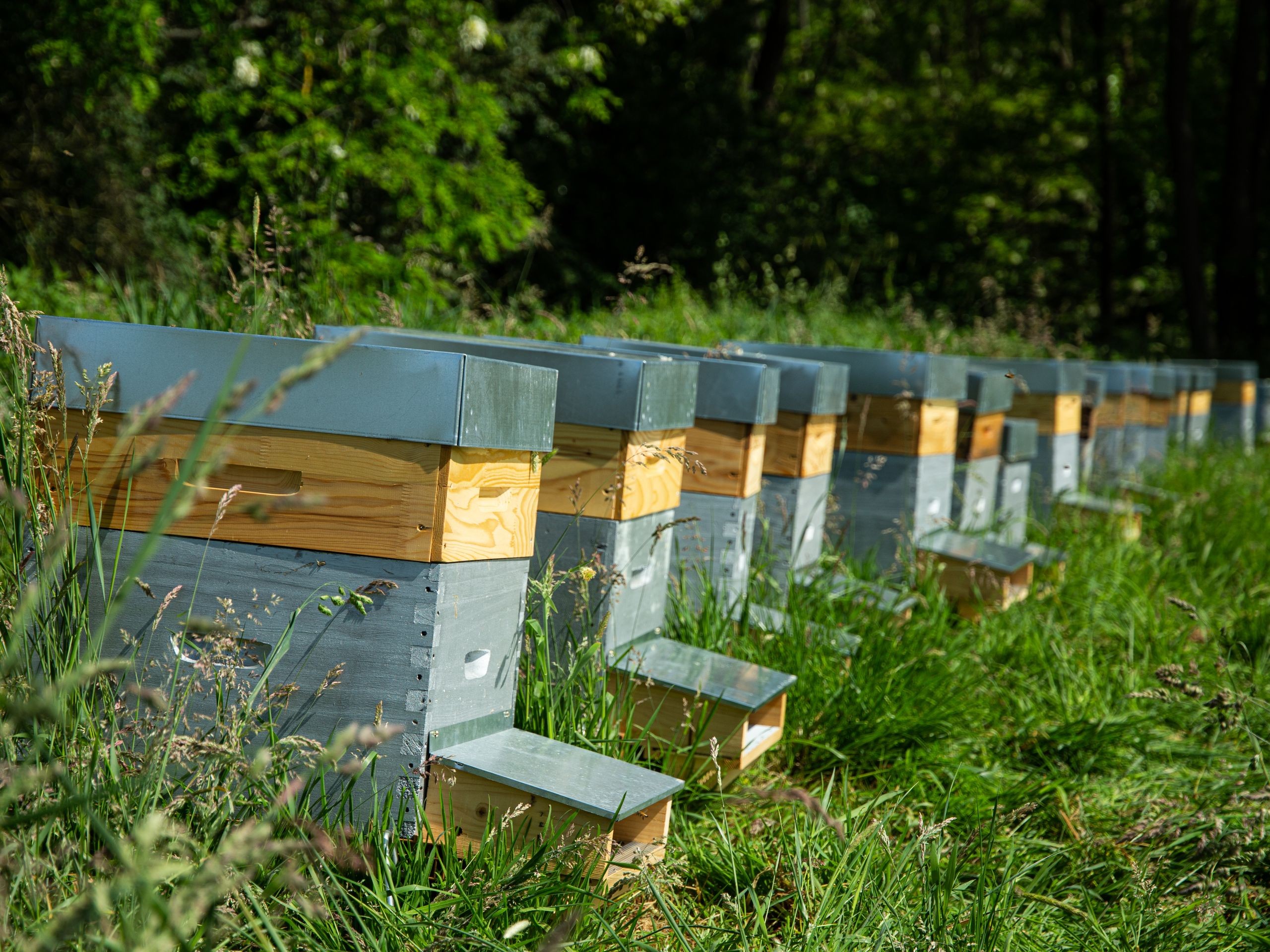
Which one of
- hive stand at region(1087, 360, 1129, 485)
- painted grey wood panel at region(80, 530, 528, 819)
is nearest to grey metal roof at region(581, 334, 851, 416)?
painted grey wood panel at region(80, 530, 528, 819)

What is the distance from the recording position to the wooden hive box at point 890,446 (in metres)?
3.83

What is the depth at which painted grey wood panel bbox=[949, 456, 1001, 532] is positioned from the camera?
4445 millimetres

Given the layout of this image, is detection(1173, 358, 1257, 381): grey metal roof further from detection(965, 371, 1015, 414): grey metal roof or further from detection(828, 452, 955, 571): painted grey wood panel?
detection(828, 452, 955, 571): painted grey wood panel

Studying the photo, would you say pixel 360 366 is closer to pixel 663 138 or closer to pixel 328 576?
pixel 328 576

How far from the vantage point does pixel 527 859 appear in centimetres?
179

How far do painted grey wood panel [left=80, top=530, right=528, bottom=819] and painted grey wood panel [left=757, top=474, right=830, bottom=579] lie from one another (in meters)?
1.65

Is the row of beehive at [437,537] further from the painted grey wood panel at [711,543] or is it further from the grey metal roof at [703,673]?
the painted grey wood panel at [711,543]

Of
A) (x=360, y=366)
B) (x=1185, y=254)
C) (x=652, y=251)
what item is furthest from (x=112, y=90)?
(x=1185, y=254)

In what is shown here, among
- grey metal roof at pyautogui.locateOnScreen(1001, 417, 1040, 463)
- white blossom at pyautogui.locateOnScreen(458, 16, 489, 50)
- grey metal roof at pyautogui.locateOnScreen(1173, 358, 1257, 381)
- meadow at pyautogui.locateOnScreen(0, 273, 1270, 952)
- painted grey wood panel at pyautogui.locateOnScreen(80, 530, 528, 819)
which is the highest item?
white blossom at pyautogui.locateOnScreen(458, 16, 489, 50)

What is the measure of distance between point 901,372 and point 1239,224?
40.6 feet

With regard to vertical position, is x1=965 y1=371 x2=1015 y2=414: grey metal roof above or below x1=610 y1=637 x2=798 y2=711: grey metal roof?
above

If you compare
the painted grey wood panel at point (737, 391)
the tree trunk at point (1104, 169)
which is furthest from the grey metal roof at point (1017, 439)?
the tree trunk at point (1104, 169)

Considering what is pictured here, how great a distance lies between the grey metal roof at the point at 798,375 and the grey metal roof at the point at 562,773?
1577 mm

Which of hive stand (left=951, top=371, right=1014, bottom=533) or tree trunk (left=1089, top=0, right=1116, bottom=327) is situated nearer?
hive stand (left=951, top=371, right=1014, bottom=533)
